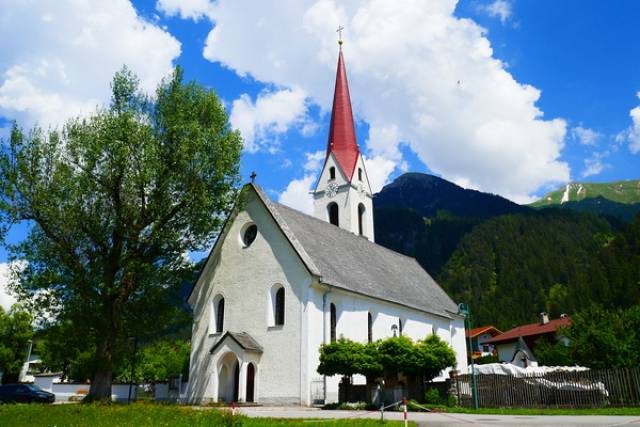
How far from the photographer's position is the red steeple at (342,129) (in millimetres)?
49594

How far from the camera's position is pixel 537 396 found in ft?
73.8

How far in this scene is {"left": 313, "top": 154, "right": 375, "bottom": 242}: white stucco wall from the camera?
47.9 metres

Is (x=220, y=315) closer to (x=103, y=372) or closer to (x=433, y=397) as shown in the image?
(x=103, y=372)

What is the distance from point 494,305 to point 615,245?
30.6 metres

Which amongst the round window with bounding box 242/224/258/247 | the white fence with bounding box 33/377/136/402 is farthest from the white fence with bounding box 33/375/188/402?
the round window with bounding box 242/224/258/247

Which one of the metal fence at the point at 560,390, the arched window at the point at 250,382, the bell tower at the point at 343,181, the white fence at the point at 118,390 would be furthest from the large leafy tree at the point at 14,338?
the metal fence at the point at 560,390

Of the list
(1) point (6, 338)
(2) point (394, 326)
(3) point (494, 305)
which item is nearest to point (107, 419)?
(2) point (394, 326)

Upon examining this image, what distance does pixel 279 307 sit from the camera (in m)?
29.7

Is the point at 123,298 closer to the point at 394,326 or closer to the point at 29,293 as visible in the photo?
the point at 29,293

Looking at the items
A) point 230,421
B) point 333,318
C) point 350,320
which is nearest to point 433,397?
point 350,320

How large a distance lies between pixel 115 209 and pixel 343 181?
25.8m

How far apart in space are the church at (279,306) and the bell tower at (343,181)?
30.0 feet

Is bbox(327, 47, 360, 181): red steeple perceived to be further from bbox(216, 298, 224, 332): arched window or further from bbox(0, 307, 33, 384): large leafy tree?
bbox(0, 307, 33, 384): large leafy tree

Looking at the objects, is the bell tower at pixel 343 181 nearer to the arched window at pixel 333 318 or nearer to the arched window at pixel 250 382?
the arched window at pixel 333 318
